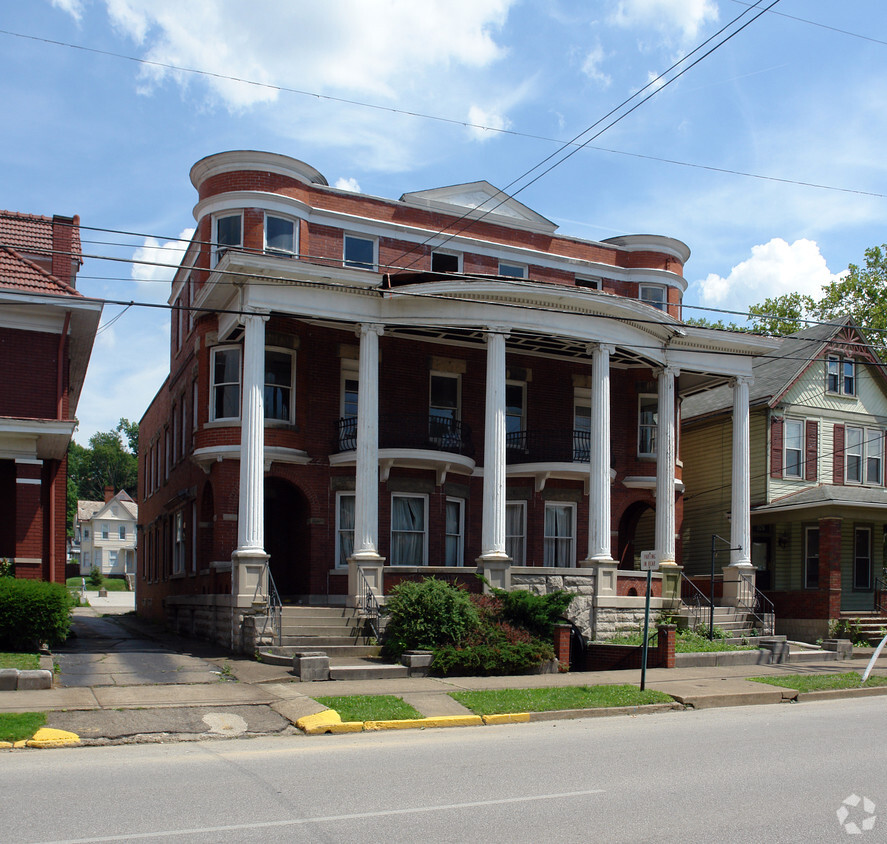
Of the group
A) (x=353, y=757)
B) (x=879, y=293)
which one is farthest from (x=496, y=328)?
(x=879, y=293)

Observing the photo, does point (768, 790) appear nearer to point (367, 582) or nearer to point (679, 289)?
point (367, 582)

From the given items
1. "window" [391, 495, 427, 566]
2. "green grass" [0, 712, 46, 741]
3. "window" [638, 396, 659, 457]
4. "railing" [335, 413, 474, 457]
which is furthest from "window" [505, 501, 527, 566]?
"green grass" [0, 712, 46, 741]

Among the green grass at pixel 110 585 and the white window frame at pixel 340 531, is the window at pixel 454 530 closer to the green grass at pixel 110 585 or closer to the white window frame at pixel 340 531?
the white window frame at pixel 340 531

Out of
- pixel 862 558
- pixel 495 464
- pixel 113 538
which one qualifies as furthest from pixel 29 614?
pixel 113 538

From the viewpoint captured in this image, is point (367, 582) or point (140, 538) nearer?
point (367, 582)

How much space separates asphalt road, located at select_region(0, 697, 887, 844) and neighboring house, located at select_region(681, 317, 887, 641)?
65.9ft

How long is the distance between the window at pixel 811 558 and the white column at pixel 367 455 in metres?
17.0

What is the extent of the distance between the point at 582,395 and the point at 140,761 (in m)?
21.2

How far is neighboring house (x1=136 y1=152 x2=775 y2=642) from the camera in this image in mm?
22719

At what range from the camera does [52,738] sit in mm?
11562

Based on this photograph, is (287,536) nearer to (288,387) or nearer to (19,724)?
(288,387)

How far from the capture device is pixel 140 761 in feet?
34.0

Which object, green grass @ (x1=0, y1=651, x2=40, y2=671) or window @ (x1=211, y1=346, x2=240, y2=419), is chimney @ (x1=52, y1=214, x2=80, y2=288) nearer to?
window @ (x1=211, y1=346, x2=240, y2=419)

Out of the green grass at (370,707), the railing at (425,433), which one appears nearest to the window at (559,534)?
the railing at (425,433)
